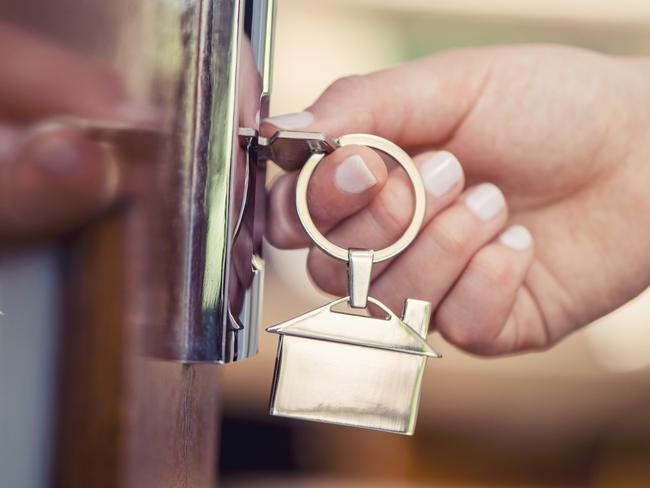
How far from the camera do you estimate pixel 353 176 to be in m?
0.38

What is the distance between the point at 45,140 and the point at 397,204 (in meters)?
0.25

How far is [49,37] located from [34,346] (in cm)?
9

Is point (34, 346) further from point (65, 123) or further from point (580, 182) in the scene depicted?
point (580, 182)

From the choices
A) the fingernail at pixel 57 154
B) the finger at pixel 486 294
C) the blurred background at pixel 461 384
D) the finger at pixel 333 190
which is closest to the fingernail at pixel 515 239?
the finger at pixel 486 294

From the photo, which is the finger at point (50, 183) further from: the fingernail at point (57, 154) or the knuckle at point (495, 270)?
the knuckle at point (495, 270)

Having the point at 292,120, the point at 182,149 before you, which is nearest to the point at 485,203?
the point at 292,120

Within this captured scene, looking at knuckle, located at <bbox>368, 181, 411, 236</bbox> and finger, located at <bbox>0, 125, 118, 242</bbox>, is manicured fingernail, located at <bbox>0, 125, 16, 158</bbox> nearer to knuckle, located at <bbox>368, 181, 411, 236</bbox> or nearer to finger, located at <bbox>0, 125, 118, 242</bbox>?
finger, located at <bbox>0, 125, 118, 242</bbox>

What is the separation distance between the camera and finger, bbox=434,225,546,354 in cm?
47

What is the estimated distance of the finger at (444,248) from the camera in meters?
0.46

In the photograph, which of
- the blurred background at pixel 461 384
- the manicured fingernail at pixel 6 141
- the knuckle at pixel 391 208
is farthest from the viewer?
the blurred background at pixel 461 384

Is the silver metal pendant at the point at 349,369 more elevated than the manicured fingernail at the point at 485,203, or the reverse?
the manicured fingernail at the point at 485,203

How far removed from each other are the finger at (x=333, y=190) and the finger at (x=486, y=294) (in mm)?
106

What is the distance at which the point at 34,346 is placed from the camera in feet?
0.72

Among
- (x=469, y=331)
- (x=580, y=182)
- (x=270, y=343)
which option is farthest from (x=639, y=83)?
(x=270, y=343)
